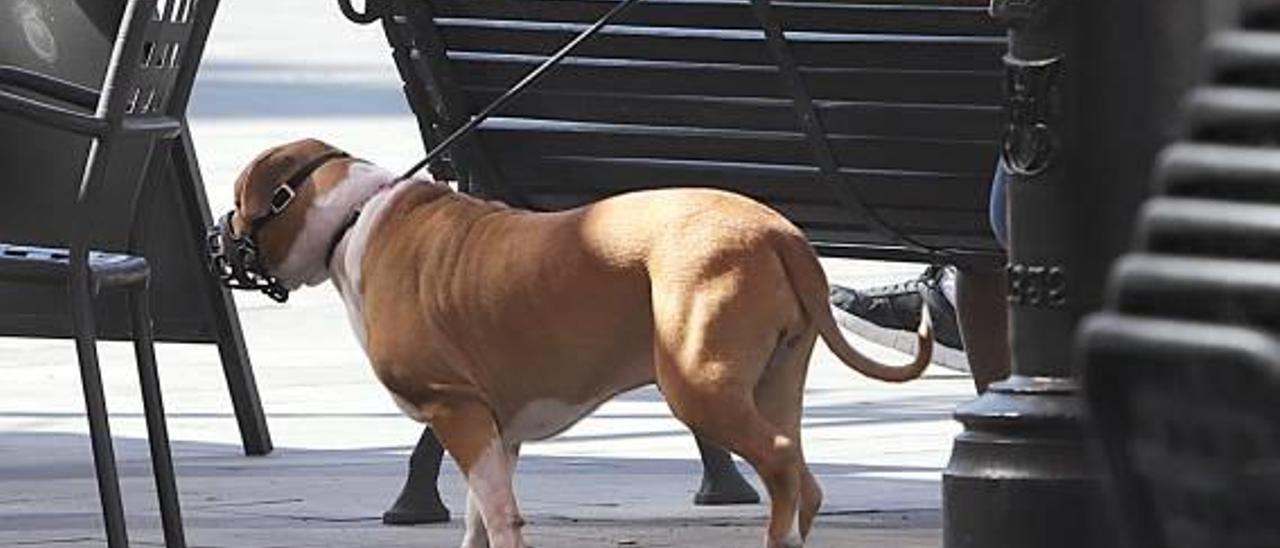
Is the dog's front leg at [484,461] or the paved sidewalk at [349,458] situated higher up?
the dog's front leg at [484,461]

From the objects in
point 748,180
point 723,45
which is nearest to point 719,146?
point 748,180

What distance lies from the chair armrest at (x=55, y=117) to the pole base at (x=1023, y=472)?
1440 millimetres

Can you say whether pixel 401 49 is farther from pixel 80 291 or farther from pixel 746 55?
pixel 80 291

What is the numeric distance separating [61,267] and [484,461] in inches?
35.4

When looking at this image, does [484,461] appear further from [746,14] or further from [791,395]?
[746,14]

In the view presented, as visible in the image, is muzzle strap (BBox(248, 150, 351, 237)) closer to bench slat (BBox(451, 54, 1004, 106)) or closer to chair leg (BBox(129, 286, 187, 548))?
chair leg (BBox(129, 286, 187, 548))

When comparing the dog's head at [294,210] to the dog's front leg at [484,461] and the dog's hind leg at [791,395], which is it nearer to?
the dog's front leg at [484,461]

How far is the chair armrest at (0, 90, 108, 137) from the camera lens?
5.09 meters

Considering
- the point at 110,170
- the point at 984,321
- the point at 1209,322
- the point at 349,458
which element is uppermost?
the point at 1209,322

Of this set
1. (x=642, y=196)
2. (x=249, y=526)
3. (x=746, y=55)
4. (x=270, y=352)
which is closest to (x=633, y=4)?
(x=746, y=55)

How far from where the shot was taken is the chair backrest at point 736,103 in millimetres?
6199

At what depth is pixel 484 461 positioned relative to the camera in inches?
225

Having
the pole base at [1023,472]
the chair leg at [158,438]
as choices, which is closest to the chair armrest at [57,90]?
the chair leg at [158,438]

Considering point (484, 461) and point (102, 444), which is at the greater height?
point (102, 444)
